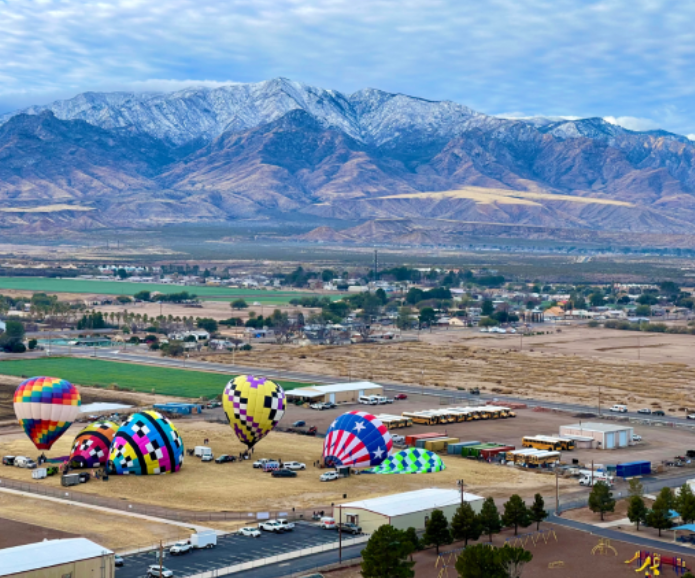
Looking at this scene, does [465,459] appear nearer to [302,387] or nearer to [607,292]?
[302,387]

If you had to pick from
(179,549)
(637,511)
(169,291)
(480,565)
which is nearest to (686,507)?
(637,511)

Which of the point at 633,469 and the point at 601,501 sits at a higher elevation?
the point at 601,501

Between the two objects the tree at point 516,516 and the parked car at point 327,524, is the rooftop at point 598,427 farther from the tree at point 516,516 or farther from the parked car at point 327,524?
the parked car at point 327,524

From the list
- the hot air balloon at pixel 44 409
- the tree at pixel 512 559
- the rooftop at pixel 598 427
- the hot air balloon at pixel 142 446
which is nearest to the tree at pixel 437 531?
the tree at pixel 512 559

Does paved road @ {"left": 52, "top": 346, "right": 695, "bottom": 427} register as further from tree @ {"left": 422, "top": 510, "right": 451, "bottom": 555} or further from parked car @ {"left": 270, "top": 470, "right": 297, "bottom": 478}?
tree @ {"left": 422, "top": 510, "right": 451, "bottom": 555}

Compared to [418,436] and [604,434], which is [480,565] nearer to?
[418,436]
